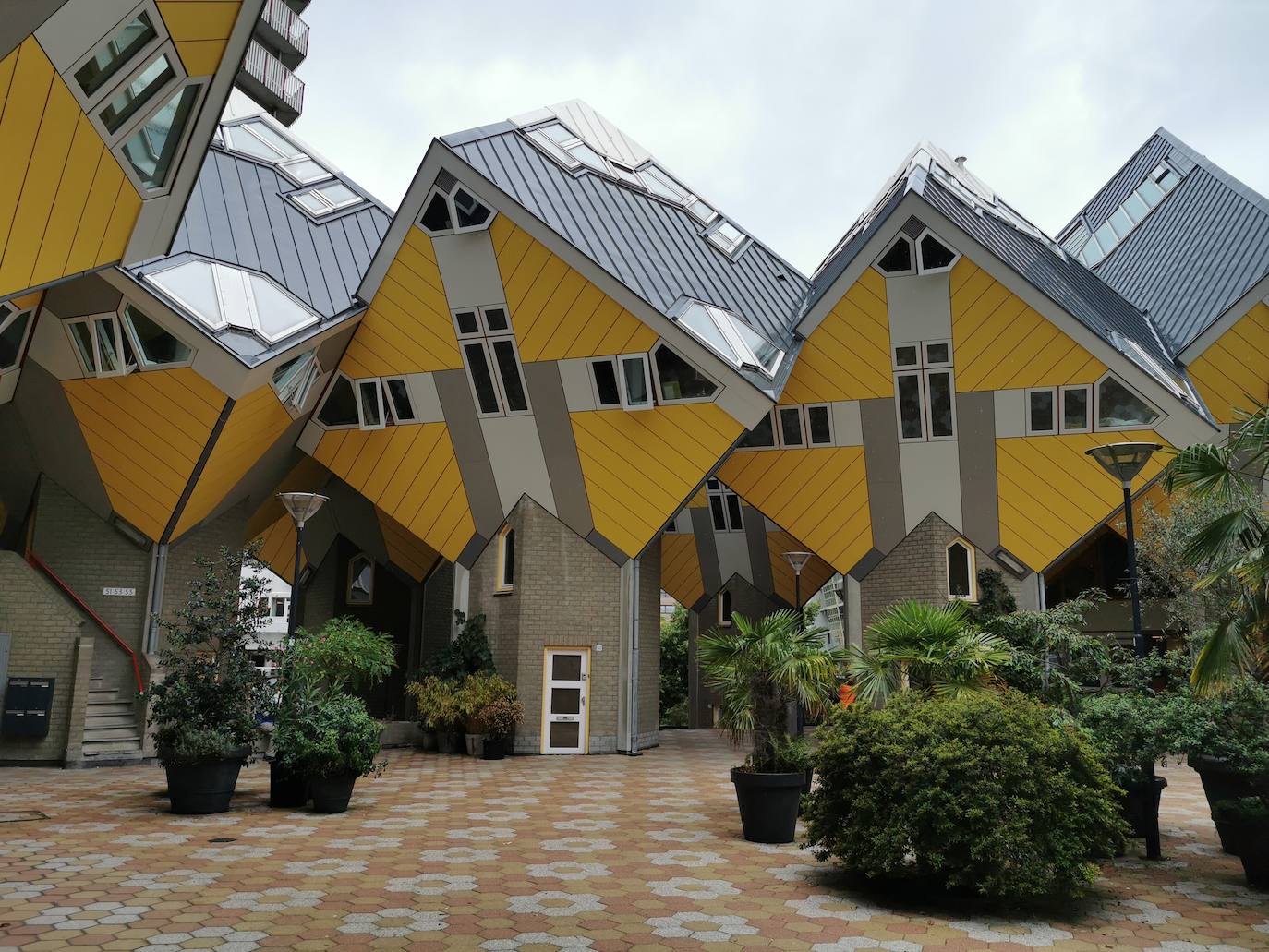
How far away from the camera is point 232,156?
22.8 m

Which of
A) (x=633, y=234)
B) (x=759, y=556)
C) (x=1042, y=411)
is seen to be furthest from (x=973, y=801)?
(x=759, y=556)

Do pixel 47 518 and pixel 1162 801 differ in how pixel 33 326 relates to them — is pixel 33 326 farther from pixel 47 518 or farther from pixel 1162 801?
pixel 1162 801

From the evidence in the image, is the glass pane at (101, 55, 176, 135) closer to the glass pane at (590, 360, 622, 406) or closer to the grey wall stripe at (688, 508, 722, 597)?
the glass pane at (590, 360, 622, 406)

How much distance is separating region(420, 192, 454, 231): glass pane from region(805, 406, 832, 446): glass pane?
333 inches

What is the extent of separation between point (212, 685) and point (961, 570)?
1554 cm

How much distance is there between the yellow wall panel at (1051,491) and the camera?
19.7 meters

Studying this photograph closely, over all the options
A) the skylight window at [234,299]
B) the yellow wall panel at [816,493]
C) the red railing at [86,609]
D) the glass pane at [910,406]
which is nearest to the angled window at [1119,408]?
the glass pane at [910,406]

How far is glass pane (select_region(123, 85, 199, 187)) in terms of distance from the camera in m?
9.04

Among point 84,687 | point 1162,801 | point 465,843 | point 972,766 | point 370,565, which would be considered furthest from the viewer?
point 370,565

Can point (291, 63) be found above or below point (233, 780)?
above

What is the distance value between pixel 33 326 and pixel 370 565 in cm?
1363

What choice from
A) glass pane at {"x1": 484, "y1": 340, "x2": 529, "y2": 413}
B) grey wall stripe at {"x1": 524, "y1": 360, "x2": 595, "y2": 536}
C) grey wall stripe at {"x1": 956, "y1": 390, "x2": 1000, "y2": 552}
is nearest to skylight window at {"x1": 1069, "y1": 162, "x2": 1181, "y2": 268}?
grey wall stripe at {"x1": 956, "y1": 390, "x2": 1000, "y2": 552}

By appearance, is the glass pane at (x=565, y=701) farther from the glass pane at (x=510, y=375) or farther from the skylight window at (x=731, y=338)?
the skylight window at (x=731, y=338)

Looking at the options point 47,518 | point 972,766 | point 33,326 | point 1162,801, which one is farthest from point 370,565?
point 972,766
